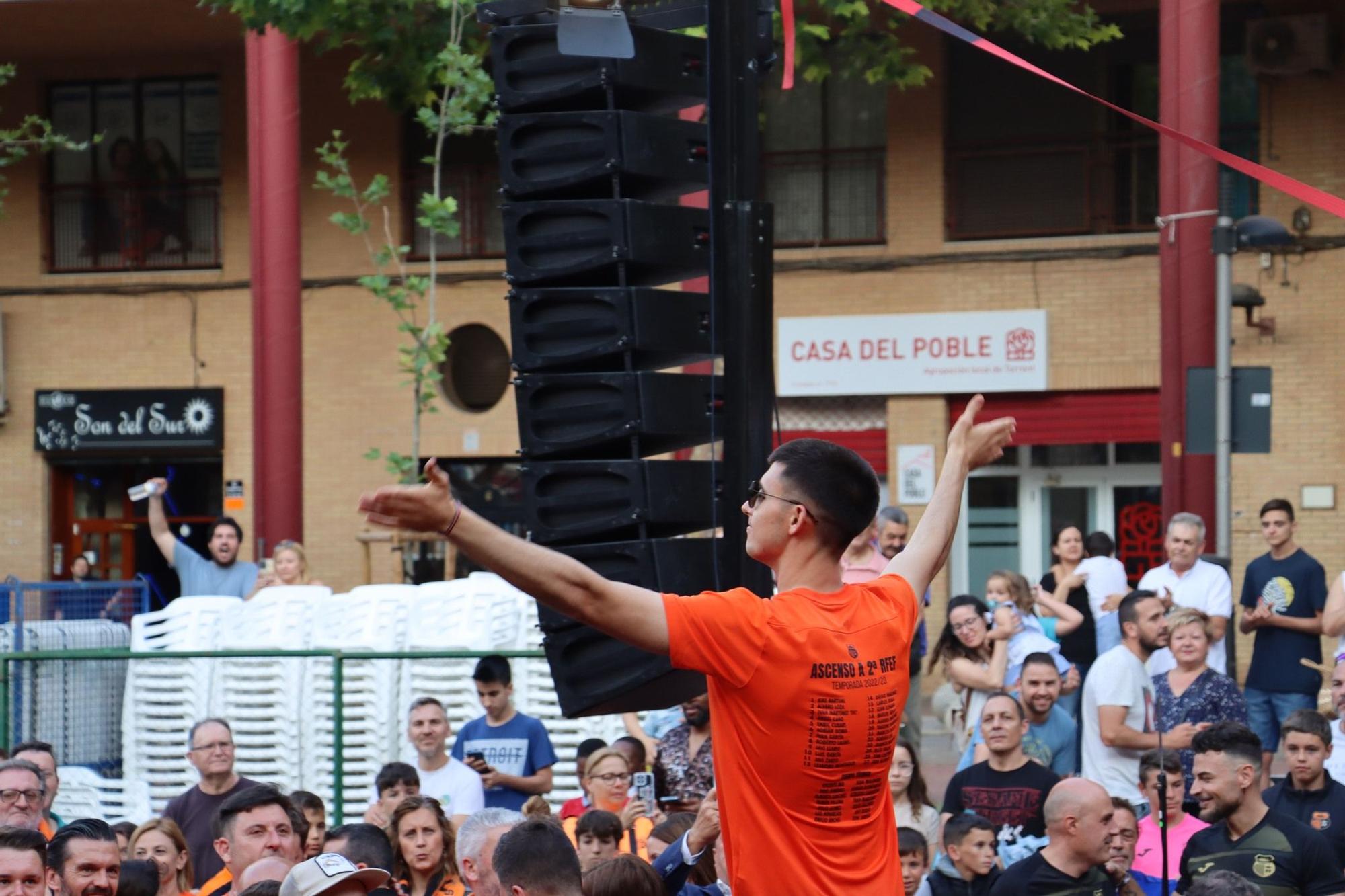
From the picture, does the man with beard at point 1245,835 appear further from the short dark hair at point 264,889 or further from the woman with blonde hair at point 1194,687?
the short dark hair at point 264,889

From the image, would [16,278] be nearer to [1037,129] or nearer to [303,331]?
[303,331]

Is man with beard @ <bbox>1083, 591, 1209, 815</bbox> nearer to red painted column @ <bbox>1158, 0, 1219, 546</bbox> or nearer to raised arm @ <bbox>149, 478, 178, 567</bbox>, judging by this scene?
raised arm @ <bbox>149, 478, 178, 567</bbox>

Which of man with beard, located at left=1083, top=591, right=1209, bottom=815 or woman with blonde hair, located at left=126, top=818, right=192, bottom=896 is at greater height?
man with beard, located at left=1083, top=591, right=1209, bottom=815

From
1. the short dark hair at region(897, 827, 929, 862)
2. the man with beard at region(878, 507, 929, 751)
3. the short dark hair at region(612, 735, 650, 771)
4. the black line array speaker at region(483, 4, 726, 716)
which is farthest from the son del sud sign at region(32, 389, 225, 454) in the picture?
the black line array speaker at region(483, 4, 726, 716)

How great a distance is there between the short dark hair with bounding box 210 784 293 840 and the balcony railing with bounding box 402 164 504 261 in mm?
15124

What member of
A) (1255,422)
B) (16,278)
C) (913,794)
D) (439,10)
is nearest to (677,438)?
(913,794)

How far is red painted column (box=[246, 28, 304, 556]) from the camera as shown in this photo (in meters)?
19.3

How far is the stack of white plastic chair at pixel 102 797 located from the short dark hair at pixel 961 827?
534 centimetres

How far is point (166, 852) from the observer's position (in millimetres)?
7723

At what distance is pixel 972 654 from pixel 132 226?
627 inches

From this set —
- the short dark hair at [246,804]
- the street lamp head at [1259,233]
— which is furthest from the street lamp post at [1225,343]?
the short dark hair at [246,804]

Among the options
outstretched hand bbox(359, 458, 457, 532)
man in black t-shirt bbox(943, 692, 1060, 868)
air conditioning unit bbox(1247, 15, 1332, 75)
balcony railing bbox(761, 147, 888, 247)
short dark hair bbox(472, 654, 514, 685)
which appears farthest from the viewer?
balcony railing bbox(761, 147, 888, 247)

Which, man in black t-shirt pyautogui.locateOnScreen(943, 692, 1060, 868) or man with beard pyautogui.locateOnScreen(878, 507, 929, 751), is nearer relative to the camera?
man in black t-shirt pyautogui.locateOnScreen(943, 692, 1060, 868)

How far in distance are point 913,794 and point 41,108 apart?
18353 mm
